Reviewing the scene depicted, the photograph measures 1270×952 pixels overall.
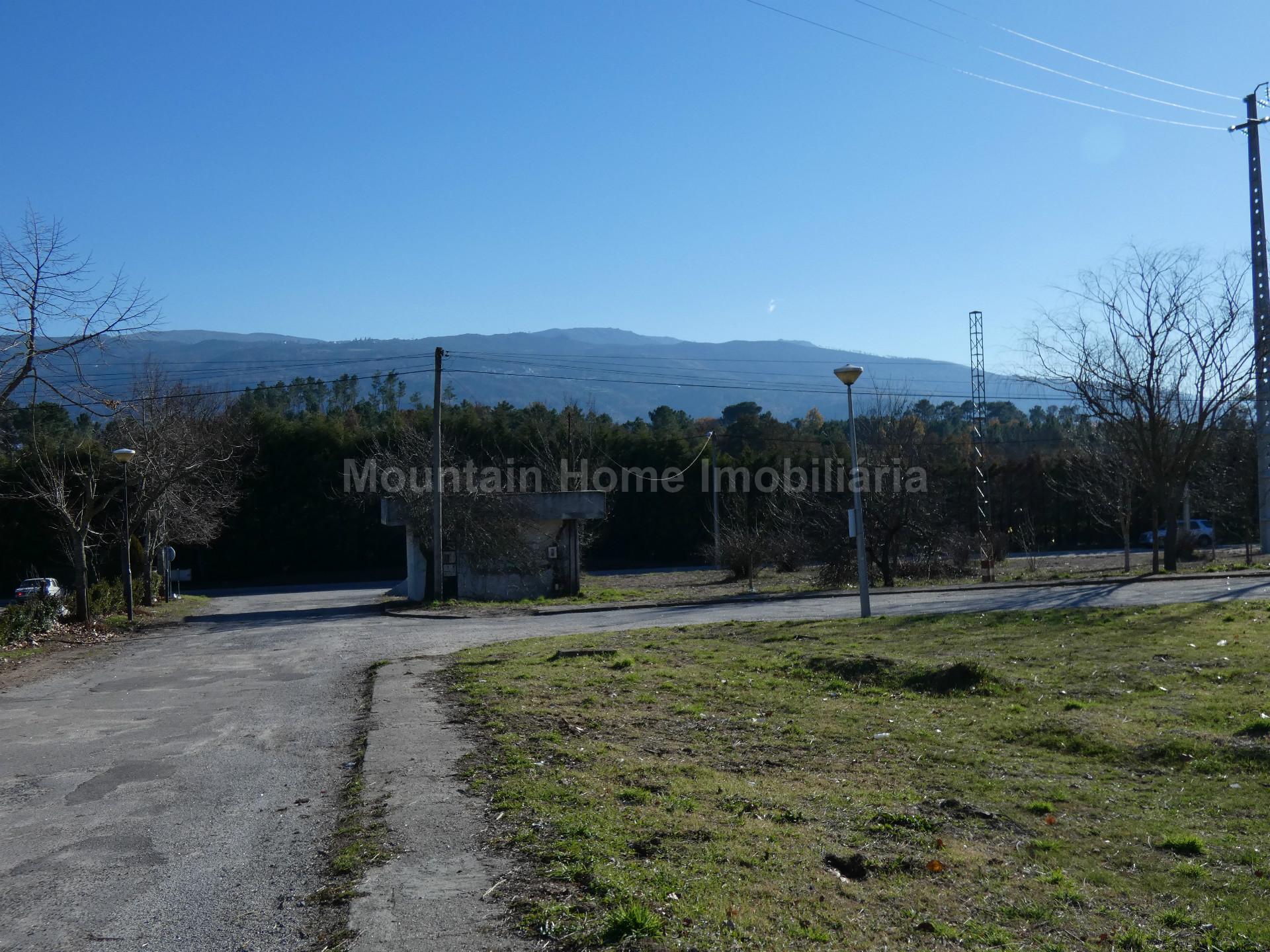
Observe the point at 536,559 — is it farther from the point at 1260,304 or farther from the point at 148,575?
the point at 1260,304

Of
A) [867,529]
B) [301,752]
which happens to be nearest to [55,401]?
[301,752]

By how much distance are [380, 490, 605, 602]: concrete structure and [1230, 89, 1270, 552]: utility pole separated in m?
19.5

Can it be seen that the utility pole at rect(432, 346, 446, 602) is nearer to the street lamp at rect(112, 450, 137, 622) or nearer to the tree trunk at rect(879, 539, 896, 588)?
the street lamp at rect(112, 450, 137, 622)

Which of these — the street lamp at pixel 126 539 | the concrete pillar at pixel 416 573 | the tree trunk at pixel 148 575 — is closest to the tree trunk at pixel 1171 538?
the concrete pillar at pixel 416 573

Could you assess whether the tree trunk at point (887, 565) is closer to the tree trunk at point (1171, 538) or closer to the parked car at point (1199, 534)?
the tree trunk at point (1171, 538)

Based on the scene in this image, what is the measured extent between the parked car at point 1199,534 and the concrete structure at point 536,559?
27.7 metres

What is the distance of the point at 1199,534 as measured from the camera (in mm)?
50781

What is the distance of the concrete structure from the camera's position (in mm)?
31203

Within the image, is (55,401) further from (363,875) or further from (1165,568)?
(1165,568)

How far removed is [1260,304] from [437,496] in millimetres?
24673

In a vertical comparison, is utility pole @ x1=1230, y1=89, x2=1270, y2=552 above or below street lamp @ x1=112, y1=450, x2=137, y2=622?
above

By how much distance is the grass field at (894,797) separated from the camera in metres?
4.57

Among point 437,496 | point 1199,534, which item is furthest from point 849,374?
point 1199,534

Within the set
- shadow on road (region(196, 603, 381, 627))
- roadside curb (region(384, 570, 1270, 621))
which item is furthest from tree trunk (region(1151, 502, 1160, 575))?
shadow on road (region(196, 603, 381, 627))
